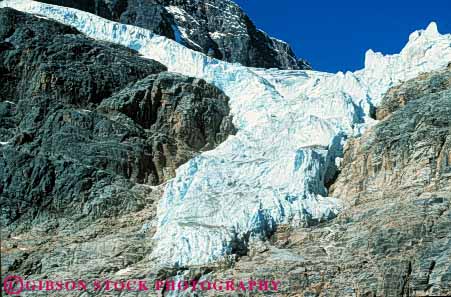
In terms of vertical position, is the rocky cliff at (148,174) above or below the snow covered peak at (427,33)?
below

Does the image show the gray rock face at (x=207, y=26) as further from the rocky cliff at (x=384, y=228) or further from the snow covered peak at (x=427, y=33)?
the rocky cliff at (x=384, y=228)

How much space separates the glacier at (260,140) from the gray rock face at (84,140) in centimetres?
147

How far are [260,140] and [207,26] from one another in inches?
1567

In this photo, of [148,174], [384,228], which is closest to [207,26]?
[148,174]

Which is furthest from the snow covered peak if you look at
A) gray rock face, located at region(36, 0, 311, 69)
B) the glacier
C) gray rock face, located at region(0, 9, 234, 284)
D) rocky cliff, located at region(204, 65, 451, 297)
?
gray rock face, located at region(36, 0, 311, 69)

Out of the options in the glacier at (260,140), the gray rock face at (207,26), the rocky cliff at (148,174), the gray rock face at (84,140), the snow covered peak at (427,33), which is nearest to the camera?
the rocky cliff at (148,174)

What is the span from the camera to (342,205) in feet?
117

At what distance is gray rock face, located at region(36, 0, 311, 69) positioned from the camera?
7262 centimetres

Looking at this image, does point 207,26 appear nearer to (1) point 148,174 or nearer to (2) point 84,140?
(2) point 84,140

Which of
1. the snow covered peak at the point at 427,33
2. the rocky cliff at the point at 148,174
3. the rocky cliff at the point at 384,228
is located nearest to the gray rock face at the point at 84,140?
the rocky cliff at the point at 148,174

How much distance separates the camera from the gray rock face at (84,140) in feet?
114

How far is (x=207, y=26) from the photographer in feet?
268

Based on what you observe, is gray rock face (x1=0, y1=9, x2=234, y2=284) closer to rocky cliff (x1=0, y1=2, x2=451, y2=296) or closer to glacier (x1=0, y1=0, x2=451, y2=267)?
rocky cliff (x1=0, y1=2, x2=451, y2=296)

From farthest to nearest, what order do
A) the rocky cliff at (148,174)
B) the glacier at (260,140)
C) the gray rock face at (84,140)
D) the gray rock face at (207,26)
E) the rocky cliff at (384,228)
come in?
the gray rock face at (207,26)
the gray rock face at (84,140)
the glacier at (260,140)
the rocky cliff at (148,174)
the rocky cliff at (384,228)
